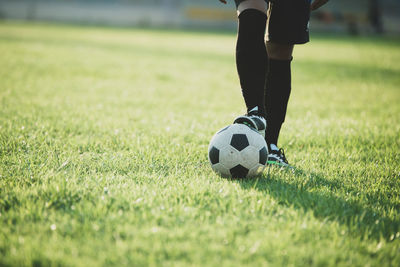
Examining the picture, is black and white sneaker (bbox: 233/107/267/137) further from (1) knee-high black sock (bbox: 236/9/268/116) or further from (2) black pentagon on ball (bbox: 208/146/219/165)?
(2) black pentagon on ball (bbox: 208/146/219/165)

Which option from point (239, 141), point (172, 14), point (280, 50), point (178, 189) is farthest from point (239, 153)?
point (172, 14)

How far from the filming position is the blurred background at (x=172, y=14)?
32000 millimetres

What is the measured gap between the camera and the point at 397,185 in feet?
7.73

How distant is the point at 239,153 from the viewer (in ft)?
7.29

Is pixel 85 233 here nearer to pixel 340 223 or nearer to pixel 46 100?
pixel 340 223

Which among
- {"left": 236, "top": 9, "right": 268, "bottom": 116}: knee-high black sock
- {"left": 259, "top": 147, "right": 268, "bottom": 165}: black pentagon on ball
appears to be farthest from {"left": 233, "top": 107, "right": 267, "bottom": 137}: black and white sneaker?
{"left": 259, "top": 147, "right": 268, "bottom": 165}: black pentagon on ball

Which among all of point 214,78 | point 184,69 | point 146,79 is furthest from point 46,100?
point 184,69

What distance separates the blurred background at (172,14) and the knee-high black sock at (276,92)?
30402mm

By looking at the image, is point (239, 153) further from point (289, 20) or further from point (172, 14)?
point (172, 14)

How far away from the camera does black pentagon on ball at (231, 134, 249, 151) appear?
2.23 meters

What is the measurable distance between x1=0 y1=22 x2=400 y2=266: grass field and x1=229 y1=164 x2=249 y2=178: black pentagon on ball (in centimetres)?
10

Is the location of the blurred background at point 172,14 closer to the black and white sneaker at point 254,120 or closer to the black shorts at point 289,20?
the black shorts at point 289,20

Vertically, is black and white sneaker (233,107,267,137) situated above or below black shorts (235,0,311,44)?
below

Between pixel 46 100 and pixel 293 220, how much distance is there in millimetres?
4013
